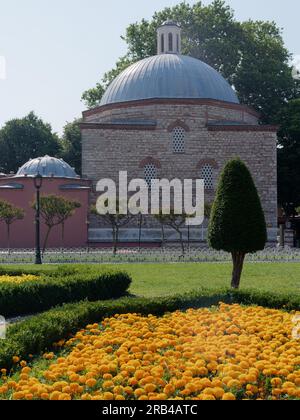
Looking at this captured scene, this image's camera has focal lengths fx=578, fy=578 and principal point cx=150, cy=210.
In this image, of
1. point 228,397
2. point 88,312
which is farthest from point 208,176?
point 228,397

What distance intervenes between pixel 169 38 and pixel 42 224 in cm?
1490

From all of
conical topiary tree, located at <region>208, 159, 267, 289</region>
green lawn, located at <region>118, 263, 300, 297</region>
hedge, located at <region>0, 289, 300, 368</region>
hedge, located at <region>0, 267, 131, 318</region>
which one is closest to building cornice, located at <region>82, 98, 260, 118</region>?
green lawn, located at <region>118, 263, 300, 297</region>

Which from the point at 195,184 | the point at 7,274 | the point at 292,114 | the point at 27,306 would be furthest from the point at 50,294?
the point at 292,114

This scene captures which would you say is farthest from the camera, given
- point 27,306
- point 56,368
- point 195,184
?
point 195,184

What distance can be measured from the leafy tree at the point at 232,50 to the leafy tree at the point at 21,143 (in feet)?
15.6

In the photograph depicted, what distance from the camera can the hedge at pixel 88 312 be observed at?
5.63 m

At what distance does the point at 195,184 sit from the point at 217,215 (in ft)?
61.4

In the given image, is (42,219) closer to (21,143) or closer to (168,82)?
(168,82)

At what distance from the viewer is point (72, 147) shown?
41.4 meters

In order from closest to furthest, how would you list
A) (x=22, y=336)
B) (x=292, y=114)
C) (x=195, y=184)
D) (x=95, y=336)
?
(x=22, y=336) → (x=95, y=336) → (x=195, y=184) → (x=292, y=114)

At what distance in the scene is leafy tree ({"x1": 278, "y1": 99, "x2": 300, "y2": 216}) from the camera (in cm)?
3441

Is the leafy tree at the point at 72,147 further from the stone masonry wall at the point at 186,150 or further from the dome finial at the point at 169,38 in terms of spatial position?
the stone masonry wall at the point at 186,150

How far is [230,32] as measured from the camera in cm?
4003

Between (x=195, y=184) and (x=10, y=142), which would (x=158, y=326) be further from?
(x=10, y=142)
